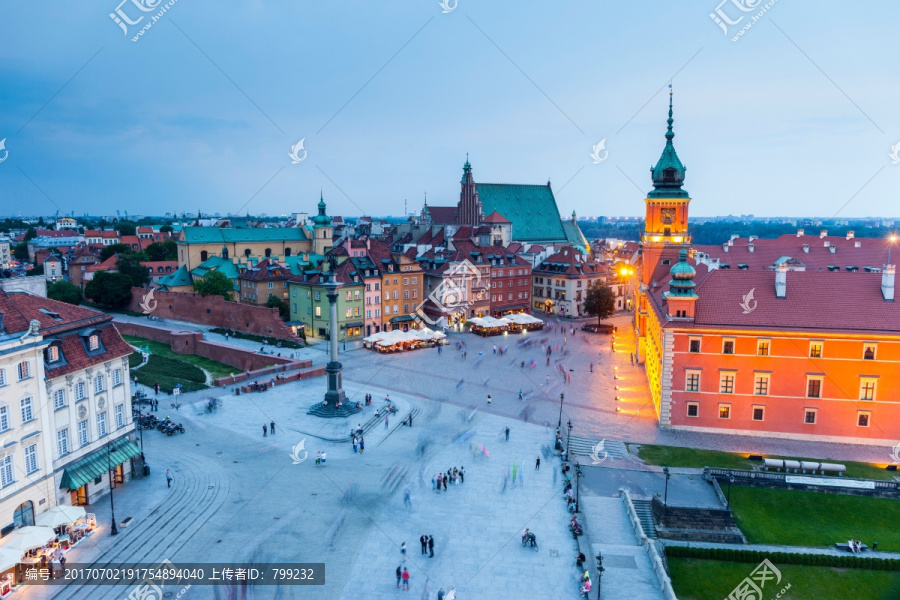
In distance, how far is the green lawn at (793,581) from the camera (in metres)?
23.0

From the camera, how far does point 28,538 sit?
2205 centimetres

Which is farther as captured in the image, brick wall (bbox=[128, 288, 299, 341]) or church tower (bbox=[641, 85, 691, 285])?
brick wall (bbox=[128, 288, 299, 341])

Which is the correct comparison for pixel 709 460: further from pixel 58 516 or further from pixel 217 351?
pixel 217 351

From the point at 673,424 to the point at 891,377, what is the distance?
1216cm

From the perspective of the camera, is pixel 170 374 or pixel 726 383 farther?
pixel 170 374

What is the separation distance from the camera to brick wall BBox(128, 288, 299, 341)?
205ft

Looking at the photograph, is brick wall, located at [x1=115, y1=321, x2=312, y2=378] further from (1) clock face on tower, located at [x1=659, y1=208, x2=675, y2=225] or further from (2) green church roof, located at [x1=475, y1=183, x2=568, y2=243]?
(2) green church roof, located at [x1=475, y1=183, x2=568, y2=243]

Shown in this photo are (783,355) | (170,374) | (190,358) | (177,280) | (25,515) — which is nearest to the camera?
(25,515)

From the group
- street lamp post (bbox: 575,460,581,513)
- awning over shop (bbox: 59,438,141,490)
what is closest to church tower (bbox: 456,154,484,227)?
street lamp post (bbox: 575,460,581,513)

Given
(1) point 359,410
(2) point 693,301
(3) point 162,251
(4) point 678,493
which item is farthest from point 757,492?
(3) point 162,251

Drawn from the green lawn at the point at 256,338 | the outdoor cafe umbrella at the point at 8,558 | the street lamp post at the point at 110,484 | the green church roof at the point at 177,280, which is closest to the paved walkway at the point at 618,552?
the street lamp post at the point at 110,484

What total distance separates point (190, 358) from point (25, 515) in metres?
36.3

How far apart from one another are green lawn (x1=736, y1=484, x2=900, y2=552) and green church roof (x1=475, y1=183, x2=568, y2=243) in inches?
2956

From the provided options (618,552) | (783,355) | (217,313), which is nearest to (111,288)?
(217,313)
